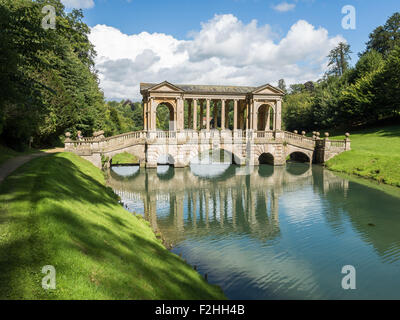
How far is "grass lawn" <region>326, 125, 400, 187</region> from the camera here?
31.4m

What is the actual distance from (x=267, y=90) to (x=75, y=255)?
37793 mm

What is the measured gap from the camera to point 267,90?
41406 millimetres

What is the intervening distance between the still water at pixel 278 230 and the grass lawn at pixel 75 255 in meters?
2.79

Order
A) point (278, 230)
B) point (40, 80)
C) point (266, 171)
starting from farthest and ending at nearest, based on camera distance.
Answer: point (266, 171) < point (40, 80) < point (278, 230)

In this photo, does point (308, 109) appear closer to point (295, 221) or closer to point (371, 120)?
point (371, 120)

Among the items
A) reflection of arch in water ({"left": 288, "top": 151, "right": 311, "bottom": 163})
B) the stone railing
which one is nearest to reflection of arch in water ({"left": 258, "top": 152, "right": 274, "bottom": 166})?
the stone railing

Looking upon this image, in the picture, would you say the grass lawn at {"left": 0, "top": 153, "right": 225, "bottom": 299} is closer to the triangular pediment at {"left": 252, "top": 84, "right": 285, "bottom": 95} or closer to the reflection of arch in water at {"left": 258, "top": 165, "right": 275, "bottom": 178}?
the reflection of arch in water at {"left": 258, "top": 165, "right": 275, "bottom": 178}

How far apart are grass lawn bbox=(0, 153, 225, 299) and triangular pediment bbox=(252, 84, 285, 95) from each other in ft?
108

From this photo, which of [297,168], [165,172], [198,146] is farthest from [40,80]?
[297,168]

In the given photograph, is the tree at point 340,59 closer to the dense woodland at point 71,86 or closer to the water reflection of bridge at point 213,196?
the dense woodland at point 71,86

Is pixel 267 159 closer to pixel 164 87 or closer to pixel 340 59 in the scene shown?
pixel 164 87

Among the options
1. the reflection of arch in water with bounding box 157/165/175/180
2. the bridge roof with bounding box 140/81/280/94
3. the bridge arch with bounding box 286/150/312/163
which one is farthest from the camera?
the bridge arch with bounding box 286/150/312/163

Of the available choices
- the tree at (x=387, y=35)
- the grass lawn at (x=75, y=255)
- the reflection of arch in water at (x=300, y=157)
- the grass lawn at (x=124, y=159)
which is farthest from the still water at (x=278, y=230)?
the tree at (x=387, y=35)

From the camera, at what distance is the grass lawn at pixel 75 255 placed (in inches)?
259
